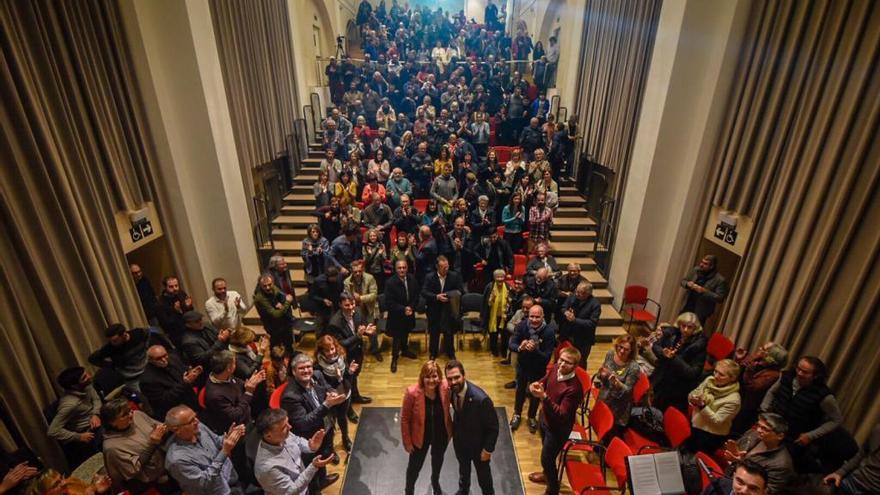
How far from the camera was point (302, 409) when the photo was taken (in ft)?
11.3

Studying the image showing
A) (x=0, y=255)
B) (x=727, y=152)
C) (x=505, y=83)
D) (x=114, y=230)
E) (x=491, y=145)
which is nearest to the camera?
(x=0, y=255)

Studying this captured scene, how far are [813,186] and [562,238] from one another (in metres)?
4.28

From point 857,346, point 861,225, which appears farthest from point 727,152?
point 857,346

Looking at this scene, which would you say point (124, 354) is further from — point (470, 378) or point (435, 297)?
point (470, 378)

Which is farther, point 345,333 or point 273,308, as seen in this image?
point 273,308

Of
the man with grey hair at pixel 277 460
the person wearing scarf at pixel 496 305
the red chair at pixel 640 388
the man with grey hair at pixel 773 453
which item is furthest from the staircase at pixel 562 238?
the man with grey hair at pixel 277 460

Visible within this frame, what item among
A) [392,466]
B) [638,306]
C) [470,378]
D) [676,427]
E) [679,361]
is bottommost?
[470,378]

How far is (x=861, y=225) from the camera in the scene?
3.70m

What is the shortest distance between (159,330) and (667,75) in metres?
7.60

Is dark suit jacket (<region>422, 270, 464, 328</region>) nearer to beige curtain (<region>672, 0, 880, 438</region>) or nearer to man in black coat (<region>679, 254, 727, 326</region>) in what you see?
man in black coat (<region>679, 254, 727, 326</region>)

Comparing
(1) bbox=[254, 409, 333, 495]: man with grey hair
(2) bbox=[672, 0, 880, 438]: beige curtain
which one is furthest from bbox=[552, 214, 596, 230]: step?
(1) bbox=[254, 409, 333, 495]: man with grey hair

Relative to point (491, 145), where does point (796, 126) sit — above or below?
above

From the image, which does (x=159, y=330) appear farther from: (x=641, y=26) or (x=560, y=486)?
(x=641, y=26)

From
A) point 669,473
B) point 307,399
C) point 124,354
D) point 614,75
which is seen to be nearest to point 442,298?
point 307,399
